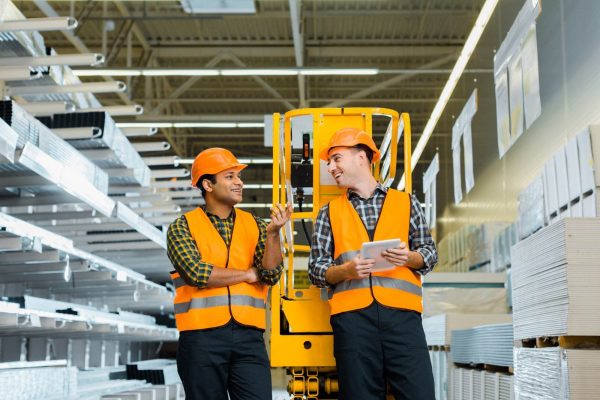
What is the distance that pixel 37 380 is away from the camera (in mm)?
6320

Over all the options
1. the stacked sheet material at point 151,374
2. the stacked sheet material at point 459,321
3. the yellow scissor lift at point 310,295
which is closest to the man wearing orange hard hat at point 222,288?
the yellow scissor lift at point 310,295

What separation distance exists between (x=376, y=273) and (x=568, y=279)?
1177 millimetres

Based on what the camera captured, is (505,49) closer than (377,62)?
Yes

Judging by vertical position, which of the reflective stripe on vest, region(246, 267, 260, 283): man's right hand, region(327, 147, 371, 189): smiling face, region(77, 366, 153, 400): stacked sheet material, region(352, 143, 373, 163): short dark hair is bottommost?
region(77, 366, 153, 400): stacked sheet material

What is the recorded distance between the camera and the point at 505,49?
8844 mm

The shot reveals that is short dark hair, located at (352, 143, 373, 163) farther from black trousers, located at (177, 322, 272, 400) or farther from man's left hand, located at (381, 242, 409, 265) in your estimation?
black trousers, located at (177, 322, 272, 400)

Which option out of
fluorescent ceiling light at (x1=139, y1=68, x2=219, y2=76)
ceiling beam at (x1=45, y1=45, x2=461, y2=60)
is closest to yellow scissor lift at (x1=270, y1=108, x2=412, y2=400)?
fluorescent ceiling light at (x1=139, y1=68, x2=219, y2=76)

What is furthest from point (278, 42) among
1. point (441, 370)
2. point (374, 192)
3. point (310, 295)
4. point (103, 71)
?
point (374, 192)

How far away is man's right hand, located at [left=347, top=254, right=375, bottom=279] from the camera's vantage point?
356cm

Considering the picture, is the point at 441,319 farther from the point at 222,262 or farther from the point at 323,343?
the point at 222,262

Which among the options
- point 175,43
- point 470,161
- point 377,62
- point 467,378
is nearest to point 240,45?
point 175,43

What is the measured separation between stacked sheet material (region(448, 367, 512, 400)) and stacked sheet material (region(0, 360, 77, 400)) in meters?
3.57

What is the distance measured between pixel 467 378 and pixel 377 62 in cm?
1148

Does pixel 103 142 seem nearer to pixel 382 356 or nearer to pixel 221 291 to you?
pixel 221 291
